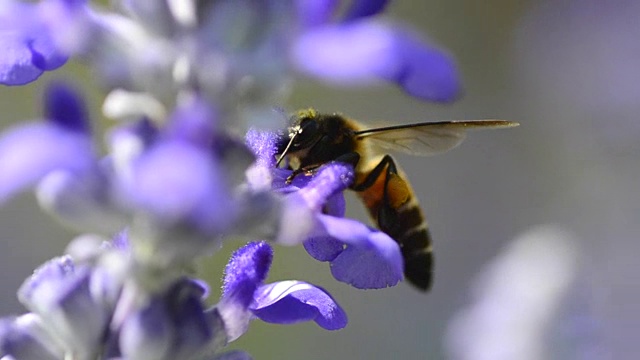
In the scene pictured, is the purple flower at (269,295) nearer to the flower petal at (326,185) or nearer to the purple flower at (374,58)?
the flower petal at (326,185)

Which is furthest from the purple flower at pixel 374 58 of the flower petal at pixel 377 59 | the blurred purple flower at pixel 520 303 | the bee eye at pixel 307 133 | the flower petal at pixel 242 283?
the blurred purple flower at pixel 520 303

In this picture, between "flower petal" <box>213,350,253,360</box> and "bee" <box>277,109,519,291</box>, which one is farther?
"bee" <box>277,109,519,291</box>

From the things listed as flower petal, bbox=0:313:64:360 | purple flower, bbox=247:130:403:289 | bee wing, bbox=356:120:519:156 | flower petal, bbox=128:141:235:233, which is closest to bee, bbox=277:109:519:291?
bee wing, bbox=356:120:519:156

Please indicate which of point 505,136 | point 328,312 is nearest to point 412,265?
point 328,312

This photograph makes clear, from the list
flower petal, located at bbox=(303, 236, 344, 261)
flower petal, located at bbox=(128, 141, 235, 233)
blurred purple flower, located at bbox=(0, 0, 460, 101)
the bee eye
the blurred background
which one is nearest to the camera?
flower petal, located at bbox=(128, 141, 235, 233)

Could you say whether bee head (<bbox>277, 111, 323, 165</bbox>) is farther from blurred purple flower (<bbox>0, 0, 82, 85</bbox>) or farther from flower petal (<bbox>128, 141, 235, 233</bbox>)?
flower petal (<bbox>128, 141, 235, 233</bbox>)

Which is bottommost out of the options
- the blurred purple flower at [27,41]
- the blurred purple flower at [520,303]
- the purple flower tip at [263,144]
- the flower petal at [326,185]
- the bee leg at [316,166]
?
the flower petal at [326,185]
